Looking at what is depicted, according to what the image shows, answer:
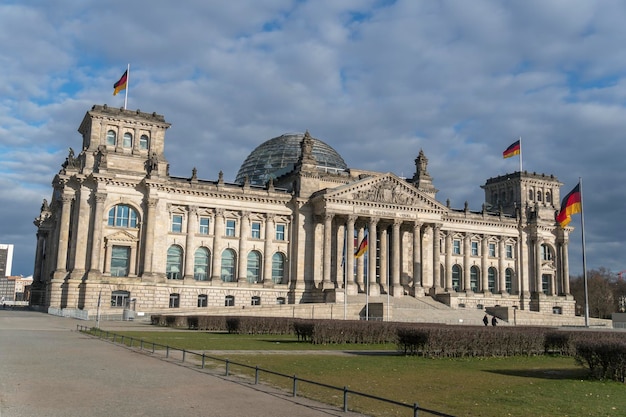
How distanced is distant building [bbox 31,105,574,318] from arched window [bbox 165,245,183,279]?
0.13 meters

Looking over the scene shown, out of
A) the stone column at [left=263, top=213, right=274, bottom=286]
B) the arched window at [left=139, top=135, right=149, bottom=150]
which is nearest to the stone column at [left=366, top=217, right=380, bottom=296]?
the stone column at [left=263, top=213, right=274, bottom=286]

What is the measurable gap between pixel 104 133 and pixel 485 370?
6170 centimetres

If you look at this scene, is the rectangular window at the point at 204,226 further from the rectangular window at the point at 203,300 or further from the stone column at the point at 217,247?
the rectangular window at the point at 203,300

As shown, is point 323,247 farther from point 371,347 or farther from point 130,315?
point 371,347

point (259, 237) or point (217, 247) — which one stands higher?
point (259, 237)

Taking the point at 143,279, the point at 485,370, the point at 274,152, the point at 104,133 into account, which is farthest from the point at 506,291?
the point at 485,370

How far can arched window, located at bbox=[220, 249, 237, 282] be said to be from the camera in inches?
3194

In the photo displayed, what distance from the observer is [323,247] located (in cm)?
8331

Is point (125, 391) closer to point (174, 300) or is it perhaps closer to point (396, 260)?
point (174, 300)

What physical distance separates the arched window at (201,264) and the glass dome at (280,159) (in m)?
21.3

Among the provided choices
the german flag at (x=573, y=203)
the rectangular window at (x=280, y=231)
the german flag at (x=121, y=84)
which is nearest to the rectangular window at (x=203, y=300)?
the rectangular window at (x=280, y=231)

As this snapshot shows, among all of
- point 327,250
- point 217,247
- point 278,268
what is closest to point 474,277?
point 327,250

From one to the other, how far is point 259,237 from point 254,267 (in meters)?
4.11

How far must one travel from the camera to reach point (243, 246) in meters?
81.6
